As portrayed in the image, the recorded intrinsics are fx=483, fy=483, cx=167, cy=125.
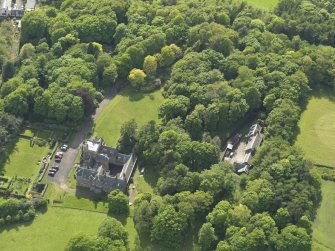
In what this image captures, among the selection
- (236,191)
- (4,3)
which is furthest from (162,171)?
(4,3)

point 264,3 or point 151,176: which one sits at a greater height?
point 264,3

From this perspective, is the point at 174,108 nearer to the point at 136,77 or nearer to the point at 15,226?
the point at 136,77

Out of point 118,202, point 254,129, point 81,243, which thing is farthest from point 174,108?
point 81,243

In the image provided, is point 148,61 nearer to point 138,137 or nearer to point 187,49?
point 187,49

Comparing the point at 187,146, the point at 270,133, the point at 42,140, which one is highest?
the point at 270,133

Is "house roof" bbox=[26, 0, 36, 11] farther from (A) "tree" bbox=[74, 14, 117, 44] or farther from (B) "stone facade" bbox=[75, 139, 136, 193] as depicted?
(B) "stone facade" bbox=[75, 139, 136, 193]

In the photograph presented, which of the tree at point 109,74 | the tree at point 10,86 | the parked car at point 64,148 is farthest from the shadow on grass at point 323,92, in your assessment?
the tree at point 10,86
